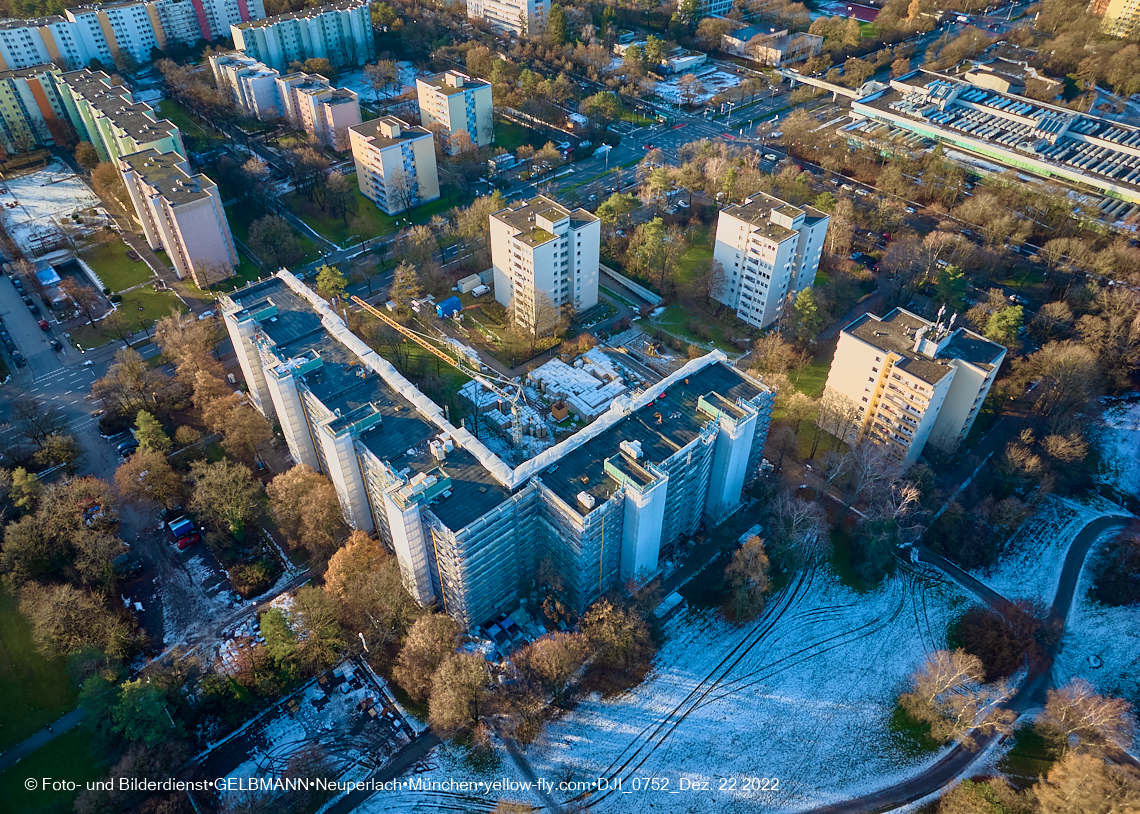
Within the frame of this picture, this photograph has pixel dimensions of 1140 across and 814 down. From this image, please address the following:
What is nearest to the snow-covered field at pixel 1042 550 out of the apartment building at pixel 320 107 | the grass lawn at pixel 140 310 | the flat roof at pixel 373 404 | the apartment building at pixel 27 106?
the flat roof at pixel 373 404

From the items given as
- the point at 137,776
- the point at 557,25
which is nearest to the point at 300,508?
the point at 137,776

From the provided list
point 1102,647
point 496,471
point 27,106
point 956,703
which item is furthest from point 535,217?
point 27,106

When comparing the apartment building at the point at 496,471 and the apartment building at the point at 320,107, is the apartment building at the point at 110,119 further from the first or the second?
the apartment building at the point at 496,471

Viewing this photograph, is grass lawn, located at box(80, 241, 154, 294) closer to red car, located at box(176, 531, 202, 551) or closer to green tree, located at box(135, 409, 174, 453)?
green tree, located at box(135, 409, 174, 453)

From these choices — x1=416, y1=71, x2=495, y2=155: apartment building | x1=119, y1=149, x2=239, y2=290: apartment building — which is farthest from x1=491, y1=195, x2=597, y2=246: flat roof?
x1=416, y1=71, x2=495, y2=155: apartment building

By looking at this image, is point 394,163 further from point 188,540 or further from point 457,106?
point 188,540

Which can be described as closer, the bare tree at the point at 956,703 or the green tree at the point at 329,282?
the bare tree at the point at 956,703
